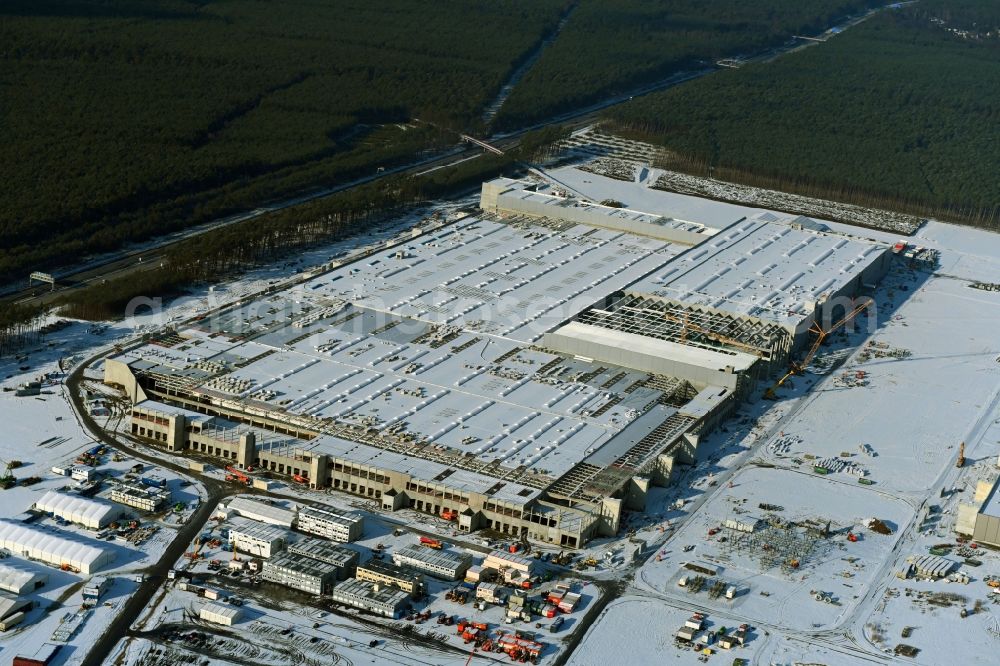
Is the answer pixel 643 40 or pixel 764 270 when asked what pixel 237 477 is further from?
pixel 643 40

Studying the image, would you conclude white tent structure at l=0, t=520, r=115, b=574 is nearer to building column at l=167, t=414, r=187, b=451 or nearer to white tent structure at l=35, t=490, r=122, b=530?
white tent structure at l=35, t=490, r=122, b=530

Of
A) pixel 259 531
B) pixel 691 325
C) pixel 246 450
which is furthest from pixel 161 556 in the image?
pixel 691 325

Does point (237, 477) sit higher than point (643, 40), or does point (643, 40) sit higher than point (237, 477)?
point (643, 40)

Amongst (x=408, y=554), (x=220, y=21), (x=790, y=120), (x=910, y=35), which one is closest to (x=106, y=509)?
(x=408, y=554)

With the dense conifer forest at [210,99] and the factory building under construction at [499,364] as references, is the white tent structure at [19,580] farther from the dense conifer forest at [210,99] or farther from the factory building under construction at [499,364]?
the dense conifer forest at [210,99]

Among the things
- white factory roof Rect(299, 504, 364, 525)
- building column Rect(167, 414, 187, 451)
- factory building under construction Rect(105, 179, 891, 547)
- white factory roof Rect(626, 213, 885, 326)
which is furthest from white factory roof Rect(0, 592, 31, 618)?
white factory roof Rect(626, 213, 885, 326)

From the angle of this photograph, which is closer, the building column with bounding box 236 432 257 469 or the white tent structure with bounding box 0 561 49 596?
the white tent structure with bounding box 0 561 49 596

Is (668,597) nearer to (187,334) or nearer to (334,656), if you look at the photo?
(334,656)
